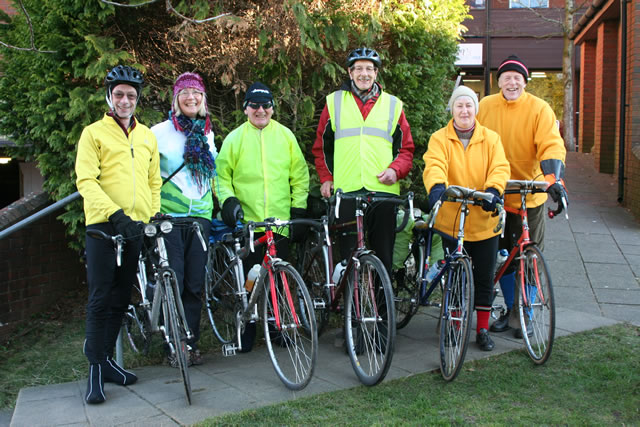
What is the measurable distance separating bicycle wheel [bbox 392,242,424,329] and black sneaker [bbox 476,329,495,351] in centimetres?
66

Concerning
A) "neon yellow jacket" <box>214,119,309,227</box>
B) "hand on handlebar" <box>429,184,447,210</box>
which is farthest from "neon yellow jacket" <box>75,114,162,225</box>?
"hand on handlebar" <box>429,184,447,210</box>

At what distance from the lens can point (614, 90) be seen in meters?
13.8

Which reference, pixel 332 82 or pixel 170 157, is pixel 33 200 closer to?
pixel 170 157

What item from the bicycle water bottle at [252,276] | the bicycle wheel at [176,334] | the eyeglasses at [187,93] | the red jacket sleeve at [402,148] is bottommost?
the bicycle wheel at [176,334]

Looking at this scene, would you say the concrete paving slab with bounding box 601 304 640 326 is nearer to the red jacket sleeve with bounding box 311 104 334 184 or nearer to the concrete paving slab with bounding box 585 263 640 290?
the concrete paving slab with bounding box 585 263 640 290

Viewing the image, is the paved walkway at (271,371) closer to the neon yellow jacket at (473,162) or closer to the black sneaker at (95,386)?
the black sneaker at (95,386)

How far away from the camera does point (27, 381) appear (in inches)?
209

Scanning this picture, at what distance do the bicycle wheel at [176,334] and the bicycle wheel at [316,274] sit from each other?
3.68ft

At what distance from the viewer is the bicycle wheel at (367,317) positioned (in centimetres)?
415

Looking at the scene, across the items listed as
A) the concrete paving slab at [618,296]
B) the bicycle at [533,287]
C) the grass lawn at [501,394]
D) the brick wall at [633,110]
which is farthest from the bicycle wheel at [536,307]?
the brick wall at [633,110]

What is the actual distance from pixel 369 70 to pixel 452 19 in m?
2.52

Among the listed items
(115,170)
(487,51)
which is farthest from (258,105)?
(487,51)

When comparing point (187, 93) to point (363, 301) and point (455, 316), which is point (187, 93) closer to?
point (363, 301)

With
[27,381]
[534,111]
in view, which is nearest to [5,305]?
[27,381]
